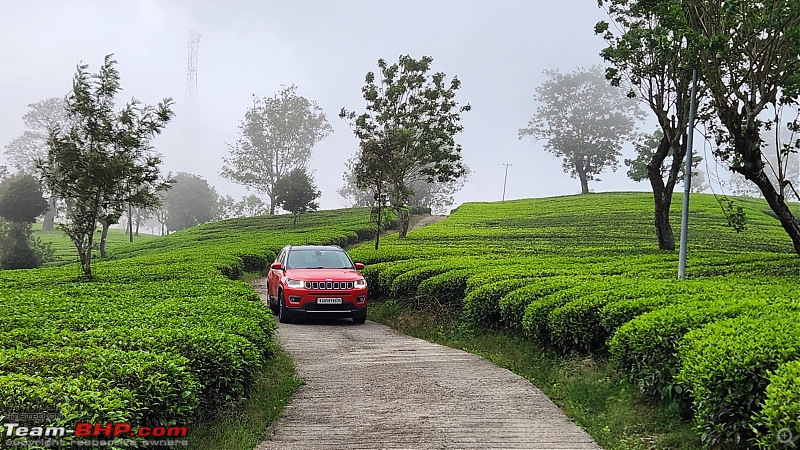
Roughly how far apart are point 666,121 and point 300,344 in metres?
11.7

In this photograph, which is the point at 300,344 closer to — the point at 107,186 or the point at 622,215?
the point at 107,186

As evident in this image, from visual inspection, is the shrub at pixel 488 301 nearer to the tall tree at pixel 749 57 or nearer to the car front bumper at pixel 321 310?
the car front bumper at pixel 321 310

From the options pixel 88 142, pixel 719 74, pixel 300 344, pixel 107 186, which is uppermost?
pixel 719 74

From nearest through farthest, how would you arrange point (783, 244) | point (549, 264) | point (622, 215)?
1. point (549, 264)
2. point (783, 244)
3. point (622, 215)

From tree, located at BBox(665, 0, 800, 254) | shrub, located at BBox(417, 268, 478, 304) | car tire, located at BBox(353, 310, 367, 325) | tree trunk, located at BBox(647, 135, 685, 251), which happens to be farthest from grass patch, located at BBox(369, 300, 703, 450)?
tree trunk, located at BBox(647, 135, 685, 251)

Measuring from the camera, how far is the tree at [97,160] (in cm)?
1554

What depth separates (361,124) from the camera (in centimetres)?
2841

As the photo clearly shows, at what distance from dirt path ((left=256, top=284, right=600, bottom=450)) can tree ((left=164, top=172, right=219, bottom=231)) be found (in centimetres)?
6794

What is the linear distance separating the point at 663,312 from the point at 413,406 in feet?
9.02

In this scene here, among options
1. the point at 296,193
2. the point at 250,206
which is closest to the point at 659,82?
the point at 296,193

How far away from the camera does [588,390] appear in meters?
7.27

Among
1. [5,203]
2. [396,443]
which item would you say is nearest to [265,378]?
[396,443]

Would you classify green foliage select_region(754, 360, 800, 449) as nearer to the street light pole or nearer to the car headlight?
the street light pole

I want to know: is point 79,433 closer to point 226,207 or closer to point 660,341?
point 660,341
